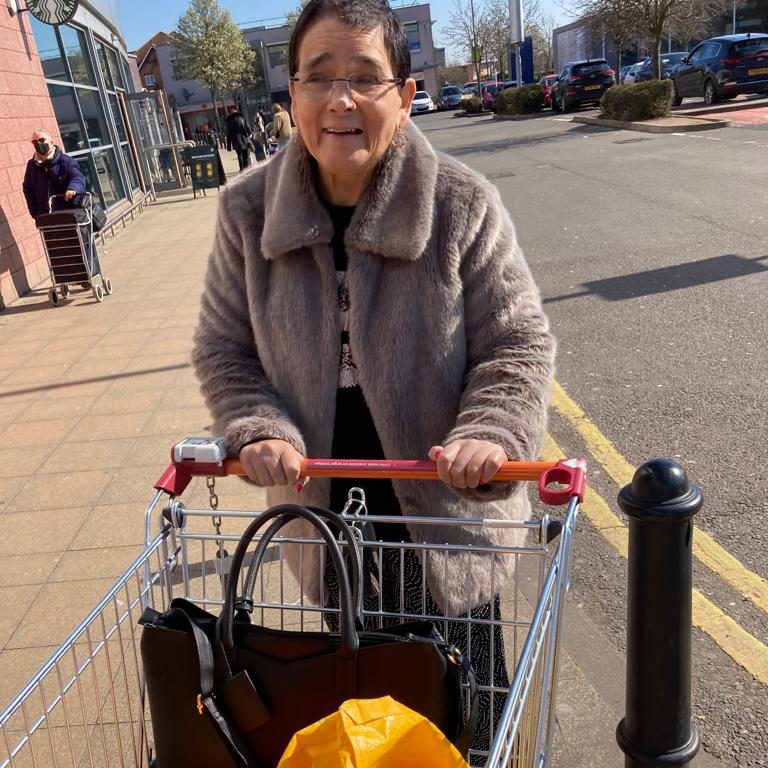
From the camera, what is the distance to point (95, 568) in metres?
3.92

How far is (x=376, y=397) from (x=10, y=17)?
1210 centimetres

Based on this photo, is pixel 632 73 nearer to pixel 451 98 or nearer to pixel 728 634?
pixel 451 98

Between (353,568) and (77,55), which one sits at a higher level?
(77,55)

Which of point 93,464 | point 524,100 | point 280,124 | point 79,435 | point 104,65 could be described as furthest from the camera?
point 524,100

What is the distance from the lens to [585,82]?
31.5 m

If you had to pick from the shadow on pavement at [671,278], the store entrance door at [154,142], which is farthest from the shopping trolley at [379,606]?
the store entrance door at [154,142]

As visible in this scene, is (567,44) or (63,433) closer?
(63,433)

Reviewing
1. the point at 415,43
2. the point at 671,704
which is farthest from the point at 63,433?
the point at 415,43

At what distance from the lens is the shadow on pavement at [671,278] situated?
7254 millimetres

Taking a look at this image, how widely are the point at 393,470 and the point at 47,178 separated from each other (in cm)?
929

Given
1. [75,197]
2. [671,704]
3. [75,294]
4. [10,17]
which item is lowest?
[75,294]

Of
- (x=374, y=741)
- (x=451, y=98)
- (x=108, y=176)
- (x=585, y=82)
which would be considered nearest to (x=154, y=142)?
(x=108, y=176)

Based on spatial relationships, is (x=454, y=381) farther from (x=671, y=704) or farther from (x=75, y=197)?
(x=75, y=197)

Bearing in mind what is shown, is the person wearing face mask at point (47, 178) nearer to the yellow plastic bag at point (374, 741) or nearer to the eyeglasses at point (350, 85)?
the eyeglasses at point (350, 85)
